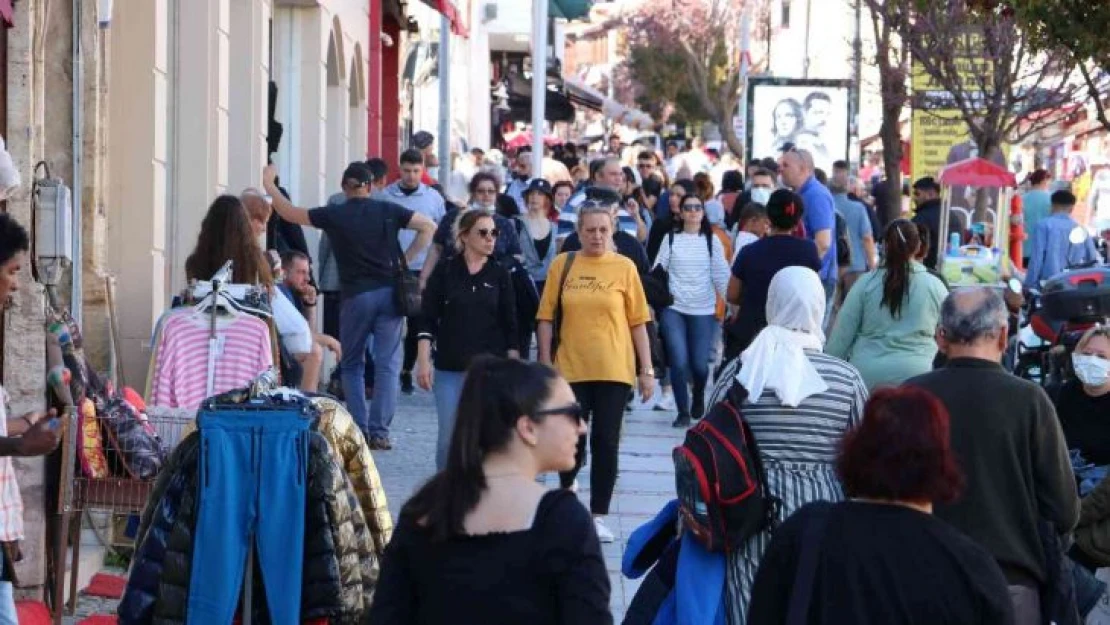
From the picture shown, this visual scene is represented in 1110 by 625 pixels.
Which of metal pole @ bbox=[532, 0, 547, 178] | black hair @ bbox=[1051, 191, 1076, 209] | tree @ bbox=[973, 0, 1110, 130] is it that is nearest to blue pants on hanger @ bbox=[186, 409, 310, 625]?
tree @ bbox=[973, 0, 1110, 130]

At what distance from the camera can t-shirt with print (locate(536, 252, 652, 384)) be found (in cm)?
1004

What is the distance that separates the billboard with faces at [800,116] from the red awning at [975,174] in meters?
7.26

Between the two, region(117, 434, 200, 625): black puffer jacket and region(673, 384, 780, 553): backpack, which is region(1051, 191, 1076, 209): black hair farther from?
region(117, 434, 200, 625): black puffer jacket

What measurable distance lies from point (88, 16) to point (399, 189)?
7033mm

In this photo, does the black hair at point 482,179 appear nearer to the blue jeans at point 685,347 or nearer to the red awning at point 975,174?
the blue jeans at point 685,347

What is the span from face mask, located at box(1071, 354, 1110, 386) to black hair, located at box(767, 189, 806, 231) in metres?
4.12

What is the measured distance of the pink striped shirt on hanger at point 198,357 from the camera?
7965mm

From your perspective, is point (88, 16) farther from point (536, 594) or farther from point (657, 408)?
point (657, 408)

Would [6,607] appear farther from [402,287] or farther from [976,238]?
[976,238]

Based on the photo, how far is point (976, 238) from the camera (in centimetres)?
1947

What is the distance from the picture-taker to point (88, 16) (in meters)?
9.30

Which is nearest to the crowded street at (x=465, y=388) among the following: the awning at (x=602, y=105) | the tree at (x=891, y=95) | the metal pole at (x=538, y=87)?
the metal pole at (x=538, y=87)

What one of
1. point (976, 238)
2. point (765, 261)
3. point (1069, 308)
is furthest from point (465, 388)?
point (976, 238)

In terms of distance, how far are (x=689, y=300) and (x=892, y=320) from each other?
571cm
